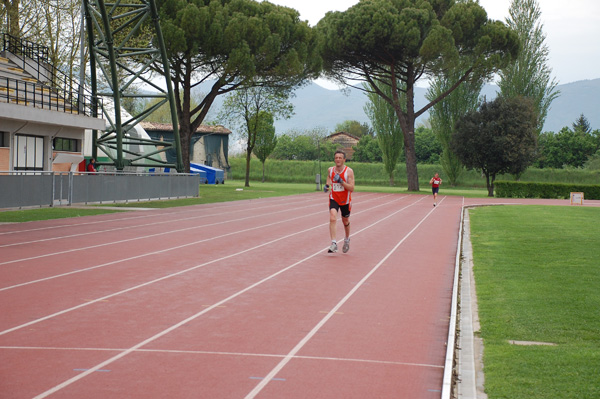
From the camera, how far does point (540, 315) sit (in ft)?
26.8

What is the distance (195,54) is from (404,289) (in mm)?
37088

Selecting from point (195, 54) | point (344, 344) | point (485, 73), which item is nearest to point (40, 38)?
point (195, 54)

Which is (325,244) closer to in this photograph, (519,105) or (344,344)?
(344,344)

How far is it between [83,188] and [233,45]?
20.3 meters

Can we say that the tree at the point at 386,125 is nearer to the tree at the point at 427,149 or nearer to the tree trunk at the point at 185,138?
the tree trunk at the point at 185,138

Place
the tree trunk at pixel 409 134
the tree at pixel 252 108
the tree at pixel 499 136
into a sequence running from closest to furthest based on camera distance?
1. the tree at pixel 499 136
2. the tree trunk at pixel 409 134
3. the tree at pixel 252 108

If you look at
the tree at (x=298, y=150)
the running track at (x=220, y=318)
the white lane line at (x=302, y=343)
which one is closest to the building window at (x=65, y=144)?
the running track at (x=220, y=318)

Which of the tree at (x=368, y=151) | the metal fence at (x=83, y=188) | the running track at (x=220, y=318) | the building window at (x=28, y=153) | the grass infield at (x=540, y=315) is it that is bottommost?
the running track at (x=220, y=318)

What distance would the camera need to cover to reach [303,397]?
5180mm

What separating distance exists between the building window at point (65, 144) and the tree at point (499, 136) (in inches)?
1198

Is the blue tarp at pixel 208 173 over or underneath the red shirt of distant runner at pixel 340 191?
underneath

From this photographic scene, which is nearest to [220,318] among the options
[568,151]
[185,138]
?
[185,138]

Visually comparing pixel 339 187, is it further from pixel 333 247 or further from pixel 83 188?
pixel 83 188

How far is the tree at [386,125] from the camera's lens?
221 ft
